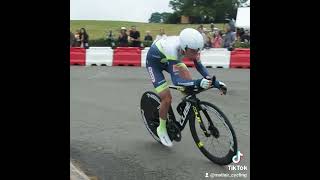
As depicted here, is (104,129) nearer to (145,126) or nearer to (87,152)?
(145,126)

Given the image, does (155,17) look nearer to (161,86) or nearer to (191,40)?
(191,40)

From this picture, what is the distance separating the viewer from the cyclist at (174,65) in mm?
6648

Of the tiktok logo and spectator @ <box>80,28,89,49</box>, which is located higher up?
spectator @ <box>80,28,89,49</box>

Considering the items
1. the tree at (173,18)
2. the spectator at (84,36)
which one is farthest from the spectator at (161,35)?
the spectator at (84,36)

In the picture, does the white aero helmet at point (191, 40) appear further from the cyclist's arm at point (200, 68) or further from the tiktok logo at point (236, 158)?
the tiktok logo at point (236, 158)

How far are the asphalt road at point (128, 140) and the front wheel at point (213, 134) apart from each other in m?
0.13

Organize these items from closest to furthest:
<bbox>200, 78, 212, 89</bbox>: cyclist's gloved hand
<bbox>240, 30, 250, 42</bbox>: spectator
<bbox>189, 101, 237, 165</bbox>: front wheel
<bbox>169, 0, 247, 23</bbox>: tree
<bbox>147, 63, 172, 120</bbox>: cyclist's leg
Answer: <bbox>200, 78, 212, 89</bbox>: cyclist's gloved hand → <bbox>189, 101, 237, 165</bbox>: front wheel → <bbox>169, 0, 247, 23</bbox>: tree → <bbox>147, 63, 172, 120</bbox>: cyclist's leg → <bbox>240, 30, 250, 42</bbox>: spectator

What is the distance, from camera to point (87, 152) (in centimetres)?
730

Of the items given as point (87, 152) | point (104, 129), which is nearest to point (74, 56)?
point (104, 129)

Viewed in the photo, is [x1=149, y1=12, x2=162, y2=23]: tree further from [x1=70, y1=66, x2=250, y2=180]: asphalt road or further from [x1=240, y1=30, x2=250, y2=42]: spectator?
[x1=240, y1=30, x2=250, y2=42]: spectator

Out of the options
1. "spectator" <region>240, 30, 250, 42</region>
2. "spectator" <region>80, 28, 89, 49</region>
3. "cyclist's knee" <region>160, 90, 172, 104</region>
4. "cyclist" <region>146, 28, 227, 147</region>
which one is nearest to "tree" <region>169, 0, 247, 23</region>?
"cyclist" <region>146, 28, 227, 147</region>

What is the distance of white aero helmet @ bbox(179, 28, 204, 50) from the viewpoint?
664 cm
